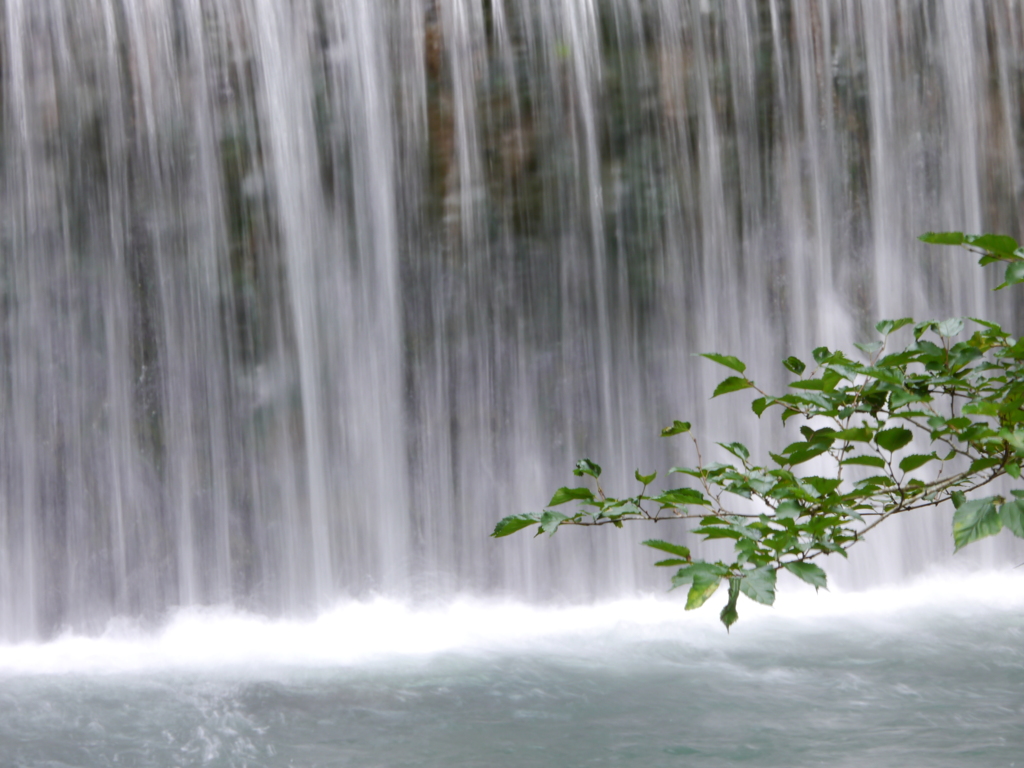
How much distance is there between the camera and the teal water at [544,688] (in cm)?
370

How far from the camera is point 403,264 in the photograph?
6.20m

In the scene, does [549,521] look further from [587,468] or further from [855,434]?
[855,434]

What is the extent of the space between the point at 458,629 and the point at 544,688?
1.19m

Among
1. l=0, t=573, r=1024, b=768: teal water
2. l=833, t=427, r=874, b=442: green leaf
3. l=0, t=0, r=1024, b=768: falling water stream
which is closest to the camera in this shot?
l=833, t=427, r=874, b=442: green leaf

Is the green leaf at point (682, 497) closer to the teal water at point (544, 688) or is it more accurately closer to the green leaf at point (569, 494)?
the green leaf at point (569, 494)

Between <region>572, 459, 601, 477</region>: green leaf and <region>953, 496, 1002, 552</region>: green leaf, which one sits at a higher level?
<region>572, 459, 601, 477</region>: green leaf

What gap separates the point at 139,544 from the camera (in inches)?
233

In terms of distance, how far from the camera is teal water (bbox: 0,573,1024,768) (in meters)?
3.70

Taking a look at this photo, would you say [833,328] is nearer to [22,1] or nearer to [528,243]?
[528,243]

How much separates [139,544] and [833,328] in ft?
14.4

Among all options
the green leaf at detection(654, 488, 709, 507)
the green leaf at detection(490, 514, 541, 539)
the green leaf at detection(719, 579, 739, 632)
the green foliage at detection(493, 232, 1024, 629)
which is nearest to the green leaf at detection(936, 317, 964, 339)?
the green foliage at detection(493, 232, 1024, 629)

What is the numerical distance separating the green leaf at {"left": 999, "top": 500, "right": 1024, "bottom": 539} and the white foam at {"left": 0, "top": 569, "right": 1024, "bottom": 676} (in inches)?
154

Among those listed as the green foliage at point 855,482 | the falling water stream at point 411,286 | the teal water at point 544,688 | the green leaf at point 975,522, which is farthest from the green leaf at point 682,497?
the falling water stream at point 411,286

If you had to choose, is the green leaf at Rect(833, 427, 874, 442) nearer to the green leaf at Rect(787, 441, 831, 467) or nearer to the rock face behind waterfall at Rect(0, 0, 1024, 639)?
the green leaf at Rect(787, 441, 831, 467)
